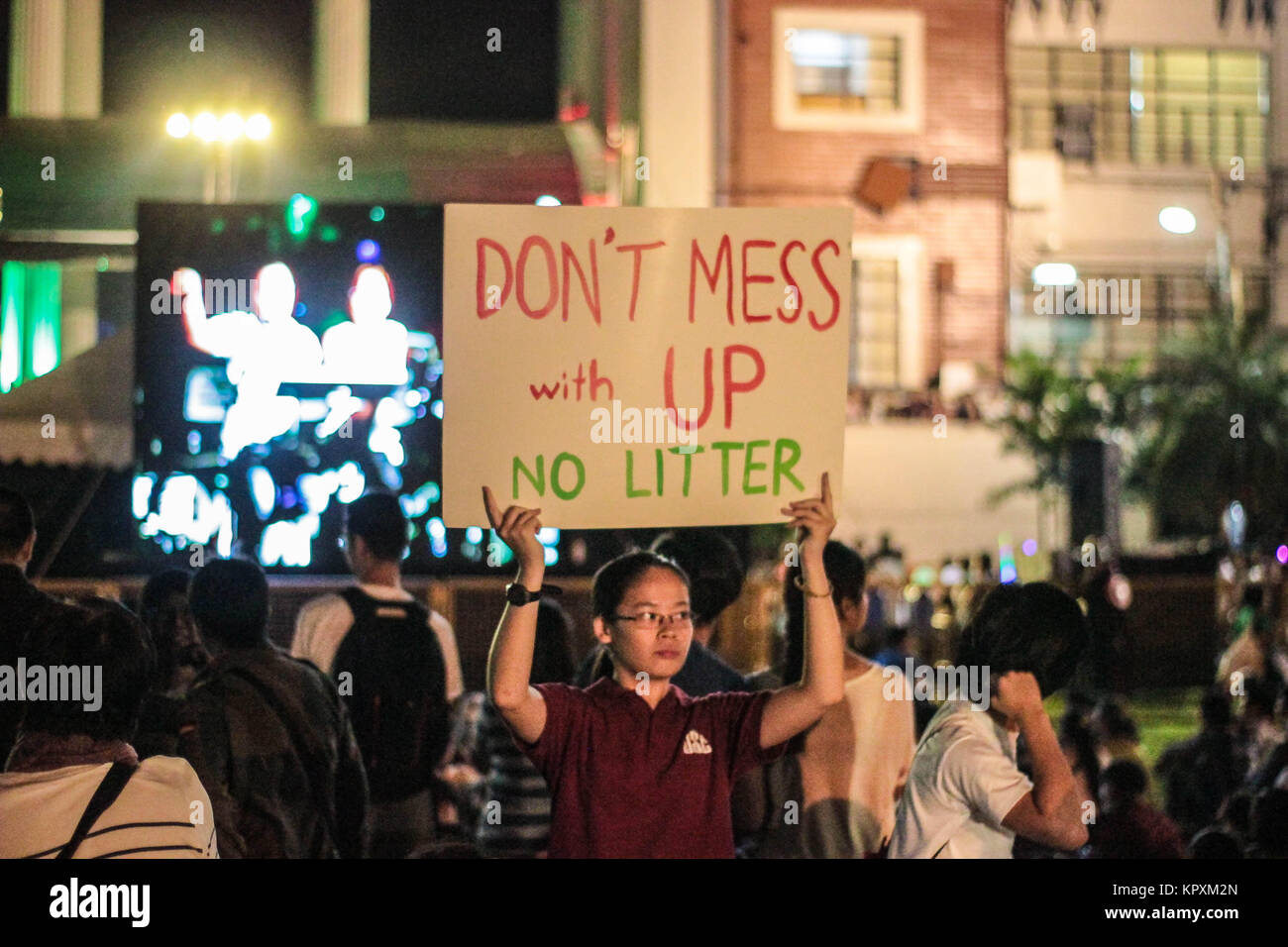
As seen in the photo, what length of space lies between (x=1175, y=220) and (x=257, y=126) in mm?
18666

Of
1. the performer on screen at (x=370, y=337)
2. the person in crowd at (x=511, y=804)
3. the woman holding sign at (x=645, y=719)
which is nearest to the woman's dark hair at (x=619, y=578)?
the woman holding sign at (x=645, y=719)

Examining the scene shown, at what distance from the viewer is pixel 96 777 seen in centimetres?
278

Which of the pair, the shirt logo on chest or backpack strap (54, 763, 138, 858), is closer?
backpack strap (54, 763, 138, 858)

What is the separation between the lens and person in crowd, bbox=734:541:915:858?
12.2ft

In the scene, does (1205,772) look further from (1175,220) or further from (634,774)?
(1175,220)

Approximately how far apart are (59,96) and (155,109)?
1121mm

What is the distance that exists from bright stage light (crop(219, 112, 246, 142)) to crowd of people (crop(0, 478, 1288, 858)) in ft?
21.8

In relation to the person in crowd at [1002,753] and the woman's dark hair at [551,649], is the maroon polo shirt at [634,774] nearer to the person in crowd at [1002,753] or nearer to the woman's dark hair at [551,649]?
the person in crowd at [1002,753]

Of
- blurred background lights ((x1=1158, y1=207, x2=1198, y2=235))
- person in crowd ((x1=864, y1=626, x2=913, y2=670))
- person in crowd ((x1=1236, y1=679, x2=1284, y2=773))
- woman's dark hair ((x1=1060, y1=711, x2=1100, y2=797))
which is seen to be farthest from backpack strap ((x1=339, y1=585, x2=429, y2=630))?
blurred background lights ((x1=1158, y1=207, x2=1198, y2=235))

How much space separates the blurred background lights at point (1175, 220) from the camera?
25.3 meters

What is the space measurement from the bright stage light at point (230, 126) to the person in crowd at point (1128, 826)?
777cm

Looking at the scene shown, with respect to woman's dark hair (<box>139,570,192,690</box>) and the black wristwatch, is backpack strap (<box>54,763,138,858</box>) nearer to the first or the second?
the black wristwatch

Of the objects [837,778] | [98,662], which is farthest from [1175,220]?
[98,662]

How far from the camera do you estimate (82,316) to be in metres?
14.0
